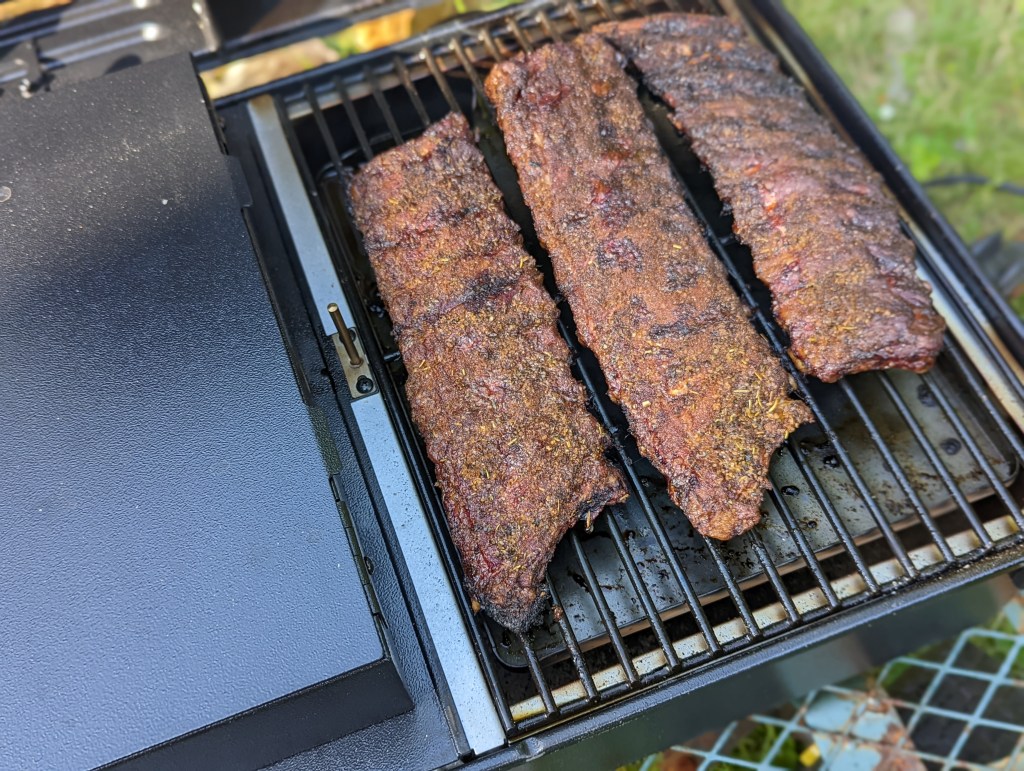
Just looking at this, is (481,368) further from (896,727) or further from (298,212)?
(896,727)

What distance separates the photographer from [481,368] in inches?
90.4

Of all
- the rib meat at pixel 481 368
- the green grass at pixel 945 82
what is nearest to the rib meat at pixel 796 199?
the rib meat at pixel 481 368

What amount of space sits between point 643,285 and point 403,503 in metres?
0.99

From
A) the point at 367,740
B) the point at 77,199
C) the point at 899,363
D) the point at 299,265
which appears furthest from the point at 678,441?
the point at 77,199

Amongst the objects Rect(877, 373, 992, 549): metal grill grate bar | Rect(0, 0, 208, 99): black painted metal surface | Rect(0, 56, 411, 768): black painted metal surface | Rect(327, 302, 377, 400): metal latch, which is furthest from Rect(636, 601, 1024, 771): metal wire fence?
Rect(0, 0, 208, 99): black painted metal surface

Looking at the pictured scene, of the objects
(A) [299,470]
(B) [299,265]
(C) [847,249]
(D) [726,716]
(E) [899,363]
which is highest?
(B) [299,265]

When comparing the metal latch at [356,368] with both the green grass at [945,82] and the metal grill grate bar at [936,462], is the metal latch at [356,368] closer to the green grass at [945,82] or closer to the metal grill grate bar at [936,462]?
the metal grill grate bar at [936,462]

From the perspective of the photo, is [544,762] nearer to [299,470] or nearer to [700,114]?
[299,470]

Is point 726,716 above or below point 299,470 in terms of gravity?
below

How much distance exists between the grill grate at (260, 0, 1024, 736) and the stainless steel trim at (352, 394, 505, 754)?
4cm

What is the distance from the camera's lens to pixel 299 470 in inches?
71.7

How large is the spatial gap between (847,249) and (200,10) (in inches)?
95.5

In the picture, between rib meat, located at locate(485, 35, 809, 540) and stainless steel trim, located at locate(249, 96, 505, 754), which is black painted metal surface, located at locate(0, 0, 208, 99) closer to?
stainless steel trim, located at locate(249, 96, 505, 754)

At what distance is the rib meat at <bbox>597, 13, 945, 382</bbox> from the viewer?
2354 mm
